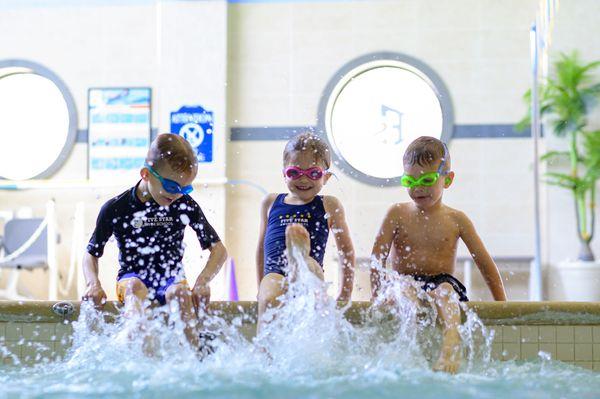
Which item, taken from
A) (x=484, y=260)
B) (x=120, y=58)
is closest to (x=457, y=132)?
(x=120, y=58)

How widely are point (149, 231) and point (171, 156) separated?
1.08ft

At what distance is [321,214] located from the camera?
2873 millimetres

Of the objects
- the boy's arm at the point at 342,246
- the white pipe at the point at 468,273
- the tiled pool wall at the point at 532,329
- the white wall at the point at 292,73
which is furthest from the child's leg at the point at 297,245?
the white wall at the point at 292,73

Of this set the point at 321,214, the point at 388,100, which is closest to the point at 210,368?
the point at 321,214

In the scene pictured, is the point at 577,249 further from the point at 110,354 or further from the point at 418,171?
the point at 110,354

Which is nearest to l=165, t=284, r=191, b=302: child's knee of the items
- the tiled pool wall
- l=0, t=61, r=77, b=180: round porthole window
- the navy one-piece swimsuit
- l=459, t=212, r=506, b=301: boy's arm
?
the tiled pool wall

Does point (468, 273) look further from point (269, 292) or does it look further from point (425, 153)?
point (269, 292)

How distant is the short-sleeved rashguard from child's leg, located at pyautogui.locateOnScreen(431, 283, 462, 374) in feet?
2.68

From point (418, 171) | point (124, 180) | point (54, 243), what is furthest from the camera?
point (124, 180)

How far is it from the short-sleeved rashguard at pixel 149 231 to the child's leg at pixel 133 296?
15cm

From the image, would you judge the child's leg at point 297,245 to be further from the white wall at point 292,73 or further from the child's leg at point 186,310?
the white wall at point 292,73

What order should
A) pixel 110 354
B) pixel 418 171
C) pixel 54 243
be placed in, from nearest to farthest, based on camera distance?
1. pixel 110 354
2. pixel 418 171
3. pixel 54 243

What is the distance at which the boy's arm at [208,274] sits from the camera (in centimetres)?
236

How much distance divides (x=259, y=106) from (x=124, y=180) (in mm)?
1496
